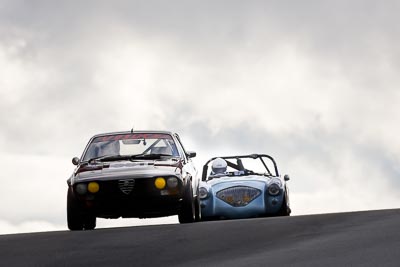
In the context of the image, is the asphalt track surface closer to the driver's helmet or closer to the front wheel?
the front wheel

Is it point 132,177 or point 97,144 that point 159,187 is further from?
point 97,144

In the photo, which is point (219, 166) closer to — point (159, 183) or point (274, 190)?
point (274, 190)

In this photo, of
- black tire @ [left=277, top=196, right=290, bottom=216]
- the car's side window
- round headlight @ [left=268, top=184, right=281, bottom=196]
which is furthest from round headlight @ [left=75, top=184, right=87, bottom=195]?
black tire @ [left=277, top=196, right=290, bottom=216]

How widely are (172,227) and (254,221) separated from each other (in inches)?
50.0

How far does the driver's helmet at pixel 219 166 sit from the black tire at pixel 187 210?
688cm

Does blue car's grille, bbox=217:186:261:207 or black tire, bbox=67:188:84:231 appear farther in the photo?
blue car's grille, bbox=217:186:261:207

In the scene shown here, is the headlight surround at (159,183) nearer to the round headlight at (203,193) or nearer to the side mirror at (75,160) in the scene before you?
the side mirror at (75,160)

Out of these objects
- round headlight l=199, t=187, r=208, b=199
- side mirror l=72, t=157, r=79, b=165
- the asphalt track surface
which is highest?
round headlight l=199, t=187, r=208, b=199

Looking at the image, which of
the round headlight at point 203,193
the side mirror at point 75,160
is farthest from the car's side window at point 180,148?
the round headlight at point 203,193

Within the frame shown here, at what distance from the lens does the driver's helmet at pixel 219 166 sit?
74.4 feet

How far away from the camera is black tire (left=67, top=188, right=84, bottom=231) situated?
50.9 feet

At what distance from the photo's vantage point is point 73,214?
15539mm

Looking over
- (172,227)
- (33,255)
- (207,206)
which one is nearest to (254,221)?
(172,227)

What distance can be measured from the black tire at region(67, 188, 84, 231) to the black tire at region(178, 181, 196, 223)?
156cm
